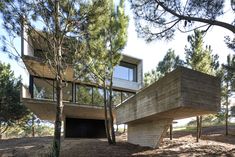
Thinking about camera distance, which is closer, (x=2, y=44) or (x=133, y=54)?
(x=2, y=44)

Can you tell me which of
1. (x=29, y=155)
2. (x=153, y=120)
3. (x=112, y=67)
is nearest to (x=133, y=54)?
(x=112, y=67)

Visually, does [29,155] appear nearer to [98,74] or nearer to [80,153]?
[80,153]

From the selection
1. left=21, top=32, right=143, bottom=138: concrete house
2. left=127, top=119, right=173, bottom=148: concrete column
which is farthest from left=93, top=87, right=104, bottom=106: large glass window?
left=127, top=119, right=173, bottom=148: concrete column

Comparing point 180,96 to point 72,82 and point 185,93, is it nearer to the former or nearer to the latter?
point 185,93

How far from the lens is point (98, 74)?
14117 mm

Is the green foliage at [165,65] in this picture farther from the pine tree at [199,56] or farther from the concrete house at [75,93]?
the pine tree at [199,56]

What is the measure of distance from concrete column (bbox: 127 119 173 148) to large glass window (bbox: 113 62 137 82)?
783 cm

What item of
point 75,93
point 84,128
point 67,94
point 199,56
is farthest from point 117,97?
point 199,56

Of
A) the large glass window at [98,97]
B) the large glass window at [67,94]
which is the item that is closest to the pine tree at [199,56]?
the large glass window at [98,97]

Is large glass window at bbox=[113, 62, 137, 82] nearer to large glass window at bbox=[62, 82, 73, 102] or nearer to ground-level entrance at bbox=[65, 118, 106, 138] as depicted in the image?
ground-level entrance at bbox=[65, 118, 106, 138]

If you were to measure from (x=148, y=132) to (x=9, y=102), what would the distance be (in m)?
15.9

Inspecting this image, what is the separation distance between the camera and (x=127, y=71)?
23719 millimetres

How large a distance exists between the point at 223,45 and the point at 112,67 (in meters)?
5.67

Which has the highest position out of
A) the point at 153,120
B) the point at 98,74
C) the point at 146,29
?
the point at 146,29
